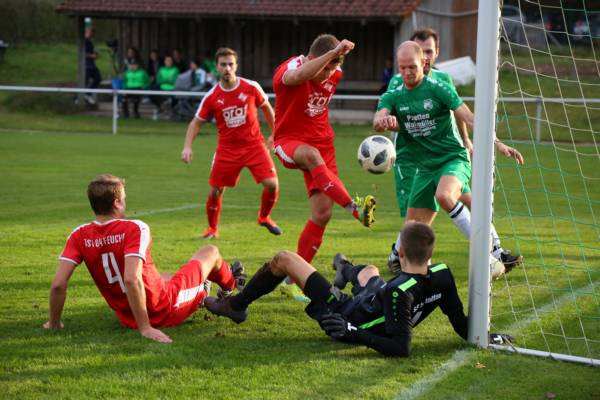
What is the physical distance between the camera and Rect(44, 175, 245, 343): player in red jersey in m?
5.40

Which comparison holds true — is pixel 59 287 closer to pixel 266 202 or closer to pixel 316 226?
pixel 316 226

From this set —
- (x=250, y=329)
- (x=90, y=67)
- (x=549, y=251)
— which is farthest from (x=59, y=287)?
(x=90, y=67)

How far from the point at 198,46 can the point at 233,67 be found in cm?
1966

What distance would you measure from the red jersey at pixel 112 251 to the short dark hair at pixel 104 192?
0.10m

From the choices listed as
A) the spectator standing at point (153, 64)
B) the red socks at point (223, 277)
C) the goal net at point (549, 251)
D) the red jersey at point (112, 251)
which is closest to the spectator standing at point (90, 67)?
the spectator standing at point (153, 64)

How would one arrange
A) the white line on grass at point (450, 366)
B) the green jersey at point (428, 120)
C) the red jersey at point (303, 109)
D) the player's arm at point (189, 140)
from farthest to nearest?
the player's arm at point (189, 140), the red jersey at point (303, 109), the green jersey at point (428, 120), the white line on grass at point (450, 366)

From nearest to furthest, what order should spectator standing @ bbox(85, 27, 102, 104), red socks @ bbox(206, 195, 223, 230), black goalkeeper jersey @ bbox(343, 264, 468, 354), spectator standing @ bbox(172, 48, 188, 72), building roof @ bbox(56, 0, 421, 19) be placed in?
black goalkeeper jersey @ bbox(343, 264, 468, 354), red socks @ bbox(206, 195, 223, 230), building roof @ bbox(56, 0, 421, 19), spectator standing @ bbox(172, 48, 188, 72), spectator standing @ bbox(85, 27, 102, 104)

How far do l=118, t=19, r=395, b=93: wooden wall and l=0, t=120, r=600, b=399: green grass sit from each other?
50.4ft

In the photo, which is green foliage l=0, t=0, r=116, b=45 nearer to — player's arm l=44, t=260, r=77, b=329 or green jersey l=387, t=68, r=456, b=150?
green jersey l=387, t=68, r=456, b=150

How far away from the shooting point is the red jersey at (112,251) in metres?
5.43

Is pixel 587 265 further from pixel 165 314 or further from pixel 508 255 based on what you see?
pixel 165 314

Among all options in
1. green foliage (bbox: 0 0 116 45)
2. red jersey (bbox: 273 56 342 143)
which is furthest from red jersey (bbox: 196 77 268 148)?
green foliage (bbox: 0 0 116 45)

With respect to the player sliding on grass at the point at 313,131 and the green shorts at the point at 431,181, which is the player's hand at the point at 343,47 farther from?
the green shorts at the point at 431,181

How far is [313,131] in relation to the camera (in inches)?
298
